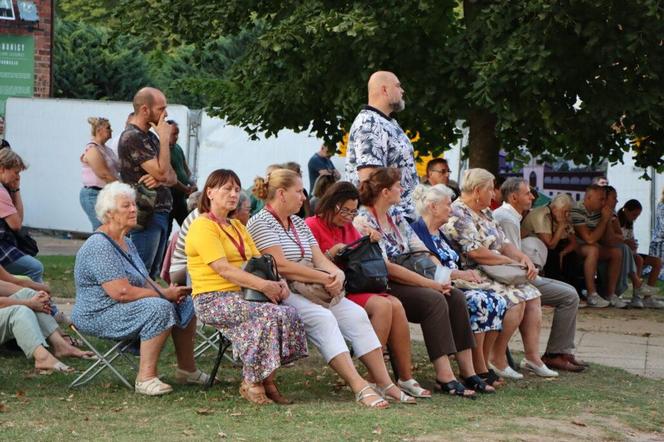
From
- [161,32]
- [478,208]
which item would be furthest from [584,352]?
[161,32]

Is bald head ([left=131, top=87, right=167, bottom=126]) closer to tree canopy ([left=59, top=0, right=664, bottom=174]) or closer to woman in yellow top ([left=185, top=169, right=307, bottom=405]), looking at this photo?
woman in yellow top ([left=185, top=169, right=307, bottom=405])

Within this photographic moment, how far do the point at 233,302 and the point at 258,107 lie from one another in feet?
24.2

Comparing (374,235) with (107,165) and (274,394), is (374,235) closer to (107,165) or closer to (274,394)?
(274,394)

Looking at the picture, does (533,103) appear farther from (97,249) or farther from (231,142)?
(231,142)

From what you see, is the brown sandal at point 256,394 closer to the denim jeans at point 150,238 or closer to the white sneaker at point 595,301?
the denim jeans at point 150,238

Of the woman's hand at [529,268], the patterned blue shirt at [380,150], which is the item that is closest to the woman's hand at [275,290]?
the patterned blue shirt at [380,150]

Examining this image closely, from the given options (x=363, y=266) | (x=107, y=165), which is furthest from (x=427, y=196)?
(x=107, y=165)

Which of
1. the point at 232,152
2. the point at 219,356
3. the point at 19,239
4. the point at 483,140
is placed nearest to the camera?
the point at 219,356

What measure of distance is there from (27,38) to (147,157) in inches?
585

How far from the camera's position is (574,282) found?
15898mm

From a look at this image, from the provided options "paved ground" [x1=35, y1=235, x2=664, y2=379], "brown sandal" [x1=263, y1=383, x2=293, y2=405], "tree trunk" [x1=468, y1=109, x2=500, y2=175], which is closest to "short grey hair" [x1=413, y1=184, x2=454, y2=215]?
"brown sandal" [x1=263, y1=383, x2=293, y2=405]

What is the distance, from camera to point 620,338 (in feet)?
42.9

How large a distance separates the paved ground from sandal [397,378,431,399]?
8.50 feet

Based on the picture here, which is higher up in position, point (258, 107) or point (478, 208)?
point (258, 107)
